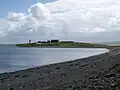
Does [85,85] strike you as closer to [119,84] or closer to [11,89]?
[119,84]

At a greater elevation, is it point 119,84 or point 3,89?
point 119,84

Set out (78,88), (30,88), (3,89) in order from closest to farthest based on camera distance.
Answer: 1. (78,88)
2. (30,88)
3. (3,89)

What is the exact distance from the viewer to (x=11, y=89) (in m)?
29.5

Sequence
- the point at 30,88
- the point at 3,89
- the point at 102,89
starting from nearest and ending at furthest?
1. the point at 102,89
2. the point at 30,88
3. the point at 3,89

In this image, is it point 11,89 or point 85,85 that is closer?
point 85,85

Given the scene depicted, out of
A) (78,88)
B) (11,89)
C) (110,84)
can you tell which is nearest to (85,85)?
(78,88)

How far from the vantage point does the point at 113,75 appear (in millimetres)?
25875

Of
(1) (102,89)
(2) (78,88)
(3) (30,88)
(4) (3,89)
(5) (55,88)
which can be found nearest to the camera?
(1) (102,89)

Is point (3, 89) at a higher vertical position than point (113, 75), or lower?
lower

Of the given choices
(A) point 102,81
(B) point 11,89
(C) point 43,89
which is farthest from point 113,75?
(B) point 11,89

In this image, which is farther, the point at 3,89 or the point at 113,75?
the point at 3,89

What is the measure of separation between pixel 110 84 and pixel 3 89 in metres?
13.1

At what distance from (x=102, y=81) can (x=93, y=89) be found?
94.7 inches

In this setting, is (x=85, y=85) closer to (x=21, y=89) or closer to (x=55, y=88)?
(x=55, y=88)
